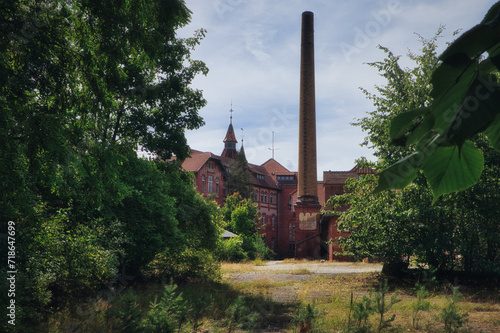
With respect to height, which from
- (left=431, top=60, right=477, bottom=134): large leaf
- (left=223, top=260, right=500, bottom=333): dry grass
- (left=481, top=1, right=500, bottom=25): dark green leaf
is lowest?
(left=223, top=260, right=500, bottom=333): dry grass

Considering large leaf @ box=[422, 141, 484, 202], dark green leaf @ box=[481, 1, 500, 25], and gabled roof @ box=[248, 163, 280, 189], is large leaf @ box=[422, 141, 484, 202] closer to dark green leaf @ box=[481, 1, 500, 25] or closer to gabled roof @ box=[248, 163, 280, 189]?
dark green leaf @ box=[481, 1, 500, 25]

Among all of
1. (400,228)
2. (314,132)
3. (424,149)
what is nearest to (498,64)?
(424,149)

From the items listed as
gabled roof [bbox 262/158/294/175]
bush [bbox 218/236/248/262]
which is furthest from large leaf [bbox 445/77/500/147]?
gabled roof [bbox 262/158/294/175]

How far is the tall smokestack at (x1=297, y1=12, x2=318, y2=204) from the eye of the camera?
33438mm

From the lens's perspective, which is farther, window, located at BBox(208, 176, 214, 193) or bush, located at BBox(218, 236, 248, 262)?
window, located at BBox(208, 176, 214, 193)

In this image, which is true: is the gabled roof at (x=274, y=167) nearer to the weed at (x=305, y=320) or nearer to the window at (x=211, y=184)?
the window at (x=211, y=184)

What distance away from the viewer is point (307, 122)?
3350 centimetres

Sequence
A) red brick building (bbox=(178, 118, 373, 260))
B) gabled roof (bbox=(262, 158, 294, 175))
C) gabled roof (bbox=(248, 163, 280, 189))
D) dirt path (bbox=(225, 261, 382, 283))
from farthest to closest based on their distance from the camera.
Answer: gabled roof (bbox=(262, 158, 294, 175)) < gabled roof (bbox=(248, 163, 280, 189)) < red brick building (bbox=(178, 118, 373, 260)) < dirt path (bbox=(225, 261, 382, 283))

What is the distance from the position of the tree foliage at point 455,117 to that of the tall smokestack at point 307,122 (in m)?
33.1

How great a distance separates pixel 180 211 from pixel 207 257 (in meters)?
2.22

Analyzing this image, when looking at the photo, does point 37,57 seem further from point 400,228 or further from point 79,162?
point 400,228

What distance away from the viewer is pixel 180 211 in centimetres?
1677

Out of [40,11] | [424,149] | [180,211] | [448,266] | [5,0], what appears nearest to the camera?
[424,149]

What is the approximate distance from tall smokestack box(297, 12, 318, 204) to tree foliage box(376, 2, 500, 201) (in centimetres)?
3309
